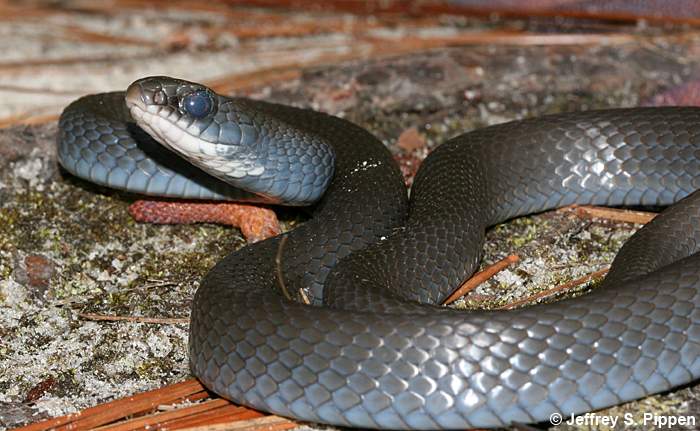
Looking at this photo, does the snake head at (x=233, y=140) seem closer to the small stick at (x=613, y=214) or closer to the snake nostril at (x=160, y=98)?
the snake nostril at (x=160, y=98)

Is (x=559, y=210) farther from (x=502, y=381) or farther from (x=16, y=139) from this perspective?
(x=16, y=139)

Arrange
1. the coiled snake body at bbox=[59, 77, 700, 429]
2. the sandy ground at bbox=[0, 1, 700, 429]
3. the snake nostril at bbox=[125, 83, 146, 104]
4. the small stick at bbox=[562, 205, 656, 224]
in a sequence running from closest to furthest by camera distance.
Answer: the coiled snake body at bbox=[59, 77, 700, 429], the sandy ground at bbox=[0, 1, 700, 429], the snake nostril at bbox=[125, 83, 146, 104], the small stick at bbox=[562, 205, 656, 224]

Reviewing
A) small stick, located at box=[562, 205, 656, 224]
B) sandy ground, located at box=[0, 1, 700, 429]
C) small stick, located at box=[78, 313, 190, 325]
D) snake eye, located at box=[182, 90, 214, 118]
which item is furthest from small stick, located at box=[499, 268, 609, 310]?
snake eye, located at box=[182, 90, 214, 118]

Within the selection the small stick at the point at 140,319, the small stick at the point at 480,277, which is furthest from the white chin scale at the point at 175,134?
the small stick at the point at 480,277

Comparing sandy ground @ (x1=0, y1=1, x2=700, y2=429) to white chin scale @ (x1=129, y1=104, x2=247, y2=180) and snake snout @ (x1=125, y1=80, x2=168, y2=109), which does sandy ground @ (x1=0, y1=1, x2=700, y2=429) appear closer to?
white chin scale @ (x1=129, y1=104, x2=247, y2=180)

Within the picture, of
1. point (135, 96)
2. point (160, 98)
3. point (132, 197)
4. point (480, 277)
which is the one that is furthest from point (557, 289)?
point (132, 197)

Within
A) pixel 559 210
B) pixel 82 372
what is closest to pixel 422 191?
pixel 559 210
